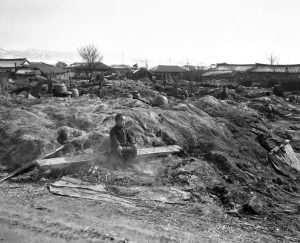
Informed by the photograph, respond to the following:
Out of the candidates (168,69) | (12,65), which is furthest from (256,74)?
(12,65)

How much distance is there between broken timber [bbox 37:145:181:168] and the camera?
5910 millimetres

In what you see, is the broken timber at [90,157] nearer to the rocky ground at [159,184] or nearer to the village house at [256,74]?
the rocky ground at [159,184]

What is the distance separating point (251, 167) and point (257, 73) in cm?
3674

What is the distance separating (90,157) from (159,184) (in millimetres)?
1396

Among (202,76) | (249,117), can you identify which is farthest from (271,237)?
(202,76)

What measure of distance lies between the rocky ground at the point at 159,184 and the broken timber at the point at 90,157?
0.14m

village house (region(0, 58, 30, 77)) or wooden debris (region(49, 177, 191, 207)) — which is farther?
village house (region(0, 58, 30, 77))

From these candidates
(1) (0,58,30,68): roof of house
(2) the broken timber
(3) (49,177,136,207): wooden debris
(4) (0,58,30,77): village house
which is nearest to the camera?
(3) (49,177,136,207): wooden debris

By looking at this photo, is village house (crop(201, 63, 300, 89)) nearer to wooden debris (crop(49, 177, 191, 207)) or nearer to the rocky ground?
the rocky ground

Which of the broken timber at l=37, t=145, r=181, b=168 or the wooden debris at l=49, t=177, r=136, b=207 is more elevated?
the broken timber at l=37, t=145, r=181, b=168

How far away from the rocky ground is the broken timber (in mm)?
139

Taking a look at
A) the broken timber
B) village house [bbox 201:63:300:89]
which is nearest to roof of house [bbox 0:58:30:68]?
village house [bbox 201:63:300:89]

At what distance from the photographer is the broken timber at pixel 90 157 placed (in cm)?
591

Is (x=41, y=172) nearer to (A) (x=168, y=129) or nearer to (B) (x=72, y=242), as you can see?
(B) (x=72, y=242)
